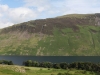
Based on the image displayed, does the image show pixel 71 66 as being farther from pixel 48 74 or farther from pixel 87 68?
pixel 48 74

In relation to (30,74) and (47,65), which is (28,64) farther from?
(30,74)

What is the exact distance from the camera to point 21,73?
307 feet

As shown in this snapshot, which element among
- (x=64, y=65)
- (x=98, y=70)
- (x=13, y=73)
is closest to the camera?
(x=13, y=73)

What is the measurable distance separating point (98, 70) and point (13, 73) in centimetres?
5541

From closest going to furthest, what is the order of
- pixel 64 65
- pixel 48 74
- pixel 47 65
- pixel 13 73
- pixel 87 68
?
1. pixel 13 73
2. pixel 48 74
3. pixel 87 68
4. pixel 64 65
5. pixel 47 65

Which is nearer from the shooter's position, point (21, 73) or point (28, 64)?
point (21, 73)

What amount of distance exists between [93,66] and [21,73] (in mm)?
53401

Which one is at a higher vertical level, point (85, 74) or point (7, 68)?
point (7, 68)

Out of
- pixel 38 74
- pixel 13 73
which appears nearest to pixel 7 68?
pixel 13 73

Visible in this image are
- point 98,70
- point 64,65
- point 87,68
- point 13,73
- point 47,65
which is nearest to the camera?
point 13,73

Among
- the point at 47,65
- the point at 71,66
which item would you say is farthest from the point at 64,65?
the point at 47,65

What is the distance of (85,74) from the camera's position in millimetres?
102125

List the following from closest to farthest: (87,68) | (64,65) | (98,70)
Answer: (98,70), (87,68), (64,65)

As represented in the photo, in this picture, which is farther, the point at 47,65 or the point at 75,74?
the point at 47,65
